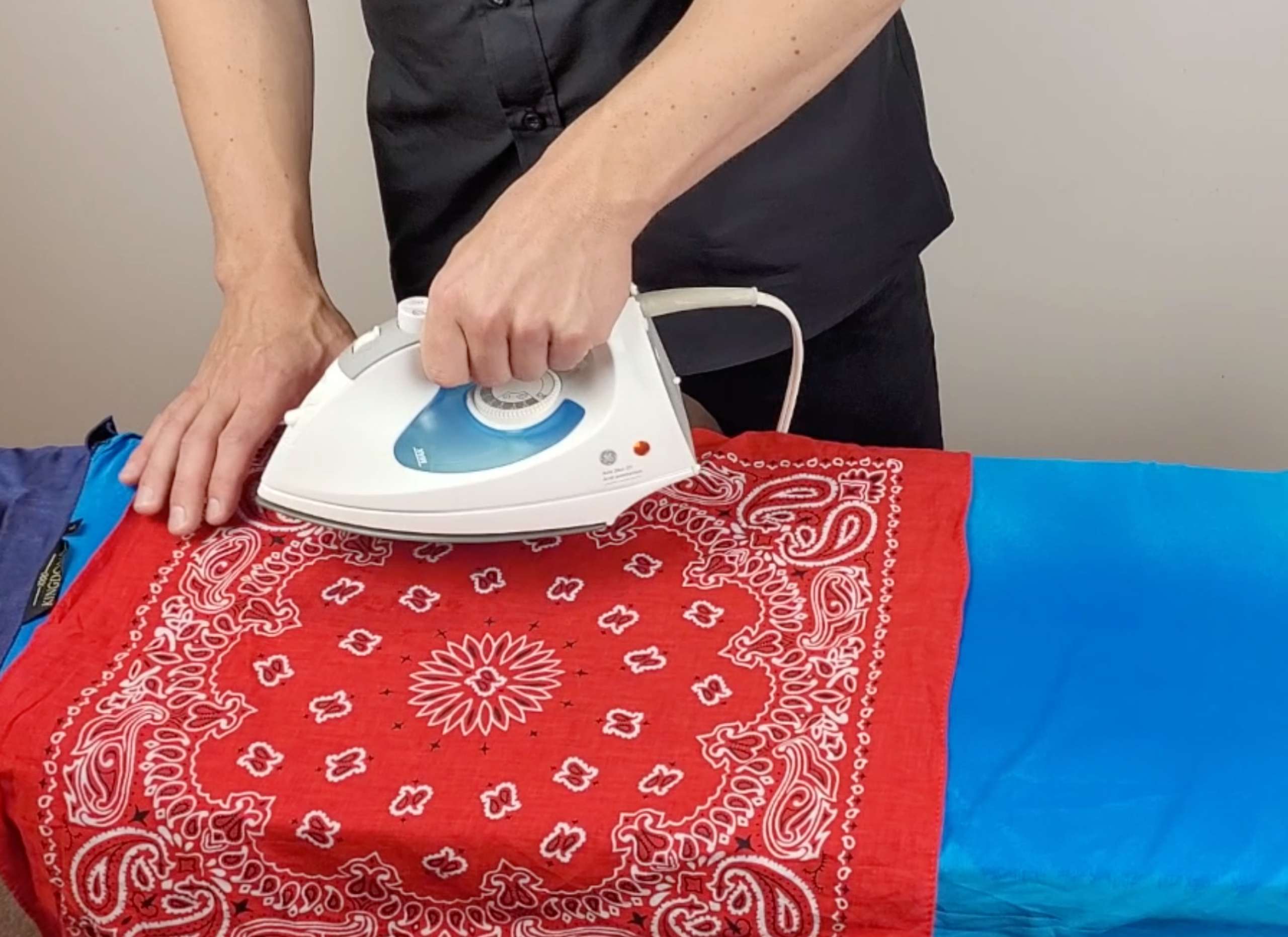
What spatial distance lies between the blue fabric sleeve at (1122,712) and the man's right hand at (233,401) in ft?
1.85

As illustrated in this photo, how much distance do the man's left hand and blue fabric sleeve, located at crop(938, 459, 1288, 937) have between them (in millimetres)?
348

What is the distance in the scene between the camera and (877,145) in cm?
122

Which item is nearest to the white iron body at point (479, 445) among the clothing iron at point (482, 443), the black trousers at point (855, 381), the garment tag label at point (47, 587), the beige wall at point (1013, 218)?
the clothing iron at point (482, 443)

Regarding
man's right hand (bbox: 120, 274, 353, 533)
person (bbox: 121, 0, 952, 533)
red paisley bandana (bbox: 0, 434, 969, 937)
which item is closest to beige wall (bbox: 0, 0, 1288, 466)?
person (bbox: 121, 0, 952, 533)

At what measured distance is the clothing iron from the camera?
0.96 metres

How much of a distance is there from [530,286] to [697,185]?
326 mm

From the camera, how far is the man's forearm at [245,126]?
117 cm

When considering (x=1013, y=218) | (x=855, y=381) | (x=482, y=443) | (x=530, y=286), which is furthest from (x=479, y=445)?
(x=1013, y=218)

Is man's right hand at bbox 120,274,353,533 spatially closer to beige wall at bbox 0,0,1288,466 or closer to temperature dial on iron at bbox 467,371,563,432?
temperature dial on iron at bbox 467,371,563,432

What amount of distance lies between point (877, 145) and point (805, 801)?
644 millimetres

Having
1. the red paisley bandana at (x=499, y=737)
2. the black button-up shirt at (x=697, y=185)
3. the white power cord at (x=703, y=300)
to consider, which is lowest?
the red paisley bandana at (x=499, y=737)

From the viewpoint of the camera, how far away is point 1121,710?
0.88 m

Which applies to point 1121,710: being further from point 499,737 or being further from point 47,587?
point 47,587

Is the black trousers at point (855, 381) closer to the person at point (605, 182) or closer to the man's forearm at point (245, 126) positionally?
the person at point (605, 182)
